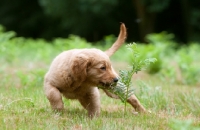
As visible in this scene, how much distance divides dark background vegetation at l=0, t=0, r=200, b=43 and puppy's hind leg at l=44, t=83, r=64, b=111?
636 inches

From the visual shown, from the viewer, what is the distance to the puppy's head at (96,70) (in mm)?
5008

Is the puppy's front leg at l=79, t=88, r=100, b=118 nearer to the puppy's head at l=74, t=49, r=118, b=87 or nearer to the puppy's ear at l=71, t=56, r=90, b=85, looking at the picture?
the puppy's head at l=74, t=49, r=118, b=87

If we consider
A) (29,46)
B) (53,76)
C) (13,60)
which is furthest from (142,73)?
(29,46)

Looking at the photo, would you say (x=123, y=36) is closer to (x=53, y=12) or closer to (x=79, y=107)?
(x=79, y=107)

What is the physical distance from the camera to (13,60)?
35.2 feet

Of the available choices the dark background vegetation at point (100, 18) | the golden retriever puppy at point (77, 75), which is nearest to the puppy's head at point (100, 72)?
the golden retriever puppy at point (77, 75)

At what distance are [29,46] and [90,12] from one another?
23.6ft

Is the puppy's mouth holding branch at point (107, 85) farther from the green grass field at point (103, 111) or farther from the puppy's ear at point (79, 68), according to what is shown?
the green grass field at point (103, 111)

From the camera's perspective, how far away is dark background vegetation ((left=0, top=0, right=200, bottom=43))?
2216 centimetres

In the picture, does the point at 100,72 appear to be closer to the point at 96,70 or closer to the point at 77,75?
the point at 96,70

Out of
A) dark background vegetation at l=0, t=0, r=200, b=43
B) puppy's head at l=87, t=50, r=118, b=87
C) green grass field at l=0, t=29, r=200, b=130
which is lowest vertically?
green grass field at l=0, t=29, r=200, b=130

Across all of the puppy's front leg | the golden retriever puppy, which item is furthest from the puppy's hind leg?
the puppy's front leg

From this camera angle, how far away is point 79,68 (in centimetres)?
500

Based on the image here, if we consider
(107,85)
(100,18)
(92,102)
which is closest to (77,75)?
(107,85)
